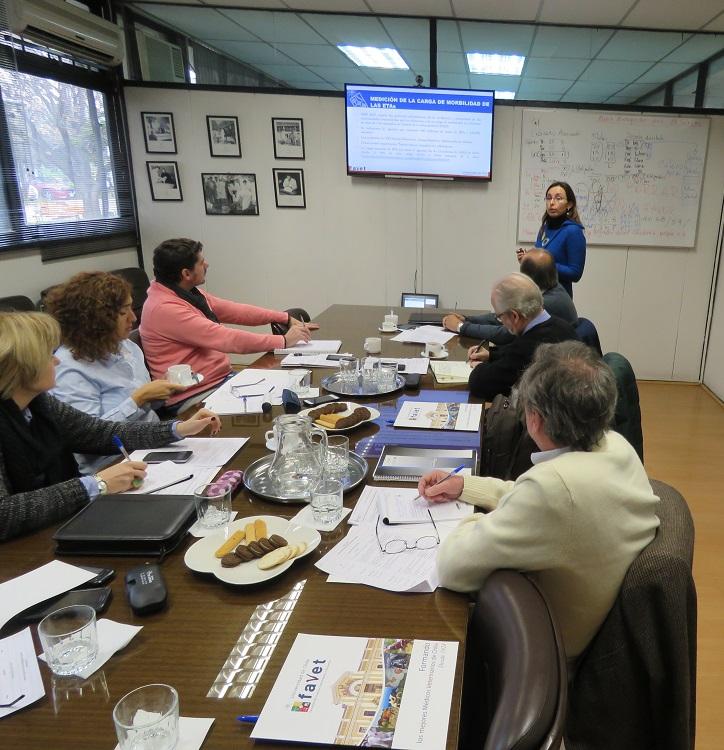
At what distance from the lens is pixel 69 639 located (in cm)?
90

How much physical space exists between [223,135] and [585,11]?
291 cm

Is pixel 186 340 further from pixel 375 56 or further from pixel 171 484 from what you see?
pixel 375 56

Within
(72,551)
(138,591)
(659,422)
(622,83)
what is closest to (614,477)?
→ (138,591)

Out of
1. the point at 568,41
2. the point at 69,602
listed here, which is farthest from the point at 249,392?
the point at 568,41

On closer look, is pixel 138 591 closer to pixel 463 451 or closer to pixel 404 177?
pixel 463 451

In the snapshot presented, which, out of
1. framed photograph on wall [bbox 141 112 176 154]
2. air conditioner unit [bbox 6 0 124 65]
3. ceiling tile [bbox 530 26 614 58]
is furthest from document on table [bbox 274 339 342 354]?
ceiling tile [bbox 530 26 614 58]

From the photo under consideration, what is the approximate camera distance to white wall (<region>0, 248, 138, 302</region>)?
3609mm

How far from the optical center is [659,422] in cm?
409

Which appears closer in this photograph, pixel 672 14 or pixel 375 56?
pixel 672 14

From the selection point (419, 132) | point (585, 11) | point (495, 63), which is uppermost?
point (585, 11)

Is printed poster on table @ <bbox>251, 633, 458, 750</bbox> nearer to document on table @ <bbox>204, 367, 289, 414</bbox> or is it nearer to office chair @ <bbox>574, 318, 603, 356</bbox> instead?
document on table @ <bbox>204, 367, 289, 414</bbox>

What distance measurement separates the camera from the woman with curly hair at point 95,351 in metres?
2.02

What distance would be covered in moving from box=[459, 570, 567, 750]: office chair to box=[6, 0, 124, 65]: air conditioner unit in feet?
13.7

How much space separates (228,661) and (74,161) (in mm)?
4398
